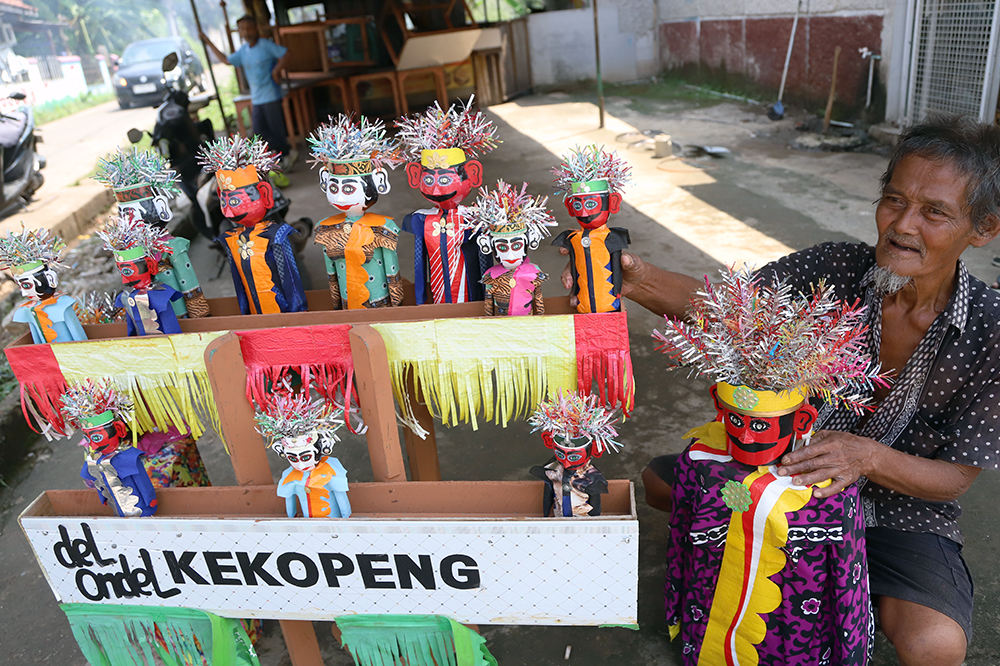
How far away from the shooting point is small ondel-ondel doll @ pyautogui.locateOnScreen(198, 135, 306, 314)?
2084mm

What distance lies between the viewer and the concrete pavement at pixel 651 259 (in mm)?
2031

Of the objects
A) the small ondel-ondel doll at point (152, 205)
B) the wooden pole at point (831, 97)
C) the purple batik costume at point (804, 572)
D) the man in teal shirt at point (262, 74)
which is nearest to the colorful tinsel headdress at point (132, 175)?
the small ondel-ondel doll at point (152, 205)

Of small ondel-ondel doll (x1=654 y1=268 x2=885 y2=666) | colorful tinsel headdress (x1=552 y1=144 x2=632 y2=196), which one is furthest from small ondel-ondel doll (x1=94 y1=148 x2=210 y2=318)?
small ondel-ondel doll (x1=654 y1=268 x2=885 y2=666)

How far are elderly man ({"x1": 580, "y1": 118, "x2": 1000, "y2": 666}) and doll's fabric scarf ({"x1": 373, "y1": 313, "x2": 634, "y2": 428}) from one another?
242 mm

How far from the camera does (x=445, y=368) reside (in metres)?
1.71

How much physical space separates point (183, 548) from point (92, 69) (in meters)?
29.2

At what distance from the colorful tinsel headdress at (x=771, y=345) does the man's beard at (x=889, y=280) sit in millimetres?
297

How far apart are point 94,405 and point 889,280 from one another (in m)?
2.01

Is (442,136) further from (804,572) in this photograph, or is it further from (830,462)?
(804,572)

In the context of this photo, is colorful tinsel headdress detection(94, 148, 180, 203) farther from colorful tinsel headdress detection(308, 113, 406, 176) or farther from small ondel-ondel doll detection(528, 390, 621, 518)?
small ondel-ondel doll detection(528, 390, 621, 518)

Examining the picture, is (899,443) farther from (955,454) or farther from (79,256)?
(79,256)

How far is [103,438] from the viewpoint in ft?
5.53

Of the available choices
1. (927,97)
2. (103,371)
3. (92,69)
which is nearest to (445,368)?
(103,371)

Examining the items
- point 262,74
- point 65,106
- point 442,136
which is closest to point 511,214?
point 442,136
